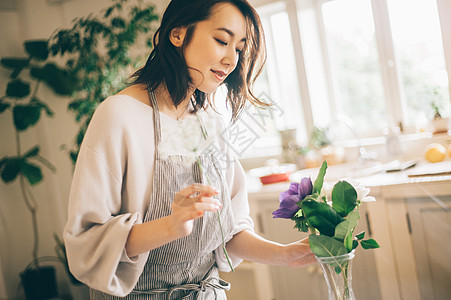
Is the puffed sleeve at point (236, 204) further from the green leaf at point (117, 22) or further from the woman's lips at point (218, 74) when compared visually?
the green leaf at point (117, 22)

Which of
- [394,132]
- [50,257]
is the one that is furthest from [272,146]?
[50,257]

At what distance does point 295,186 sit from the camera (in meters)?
0.87

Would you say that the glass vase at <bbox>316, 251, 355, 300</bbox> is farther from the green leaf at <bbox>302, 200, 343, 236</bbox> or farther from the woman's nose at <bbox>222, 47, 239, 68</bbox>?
the woman's nose at <bbox>222, 47, 239, 68</bbox>

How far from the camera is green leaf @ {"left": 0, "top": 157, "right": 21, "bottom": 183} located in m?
2.86

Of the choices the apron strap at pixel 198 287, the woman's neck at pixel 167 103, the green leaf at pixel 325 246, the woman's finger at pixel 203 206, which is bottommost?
the apron strap at pixel 198 287

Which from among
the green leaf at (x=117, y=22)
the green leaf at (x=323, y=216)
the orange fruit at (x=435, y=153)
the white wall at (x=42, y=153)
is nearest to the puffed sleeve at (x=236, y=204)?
the green leaf at (x=323, y=216)

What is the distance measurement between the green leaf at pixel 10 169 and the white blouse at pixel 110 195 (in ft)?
7.24

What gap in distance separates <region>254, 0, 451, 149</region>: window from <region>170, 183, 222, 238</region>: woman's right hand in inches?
68.3

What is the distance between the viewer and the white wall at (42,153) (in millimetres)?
3156

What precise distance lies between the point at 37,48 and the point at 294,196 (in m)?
2.66

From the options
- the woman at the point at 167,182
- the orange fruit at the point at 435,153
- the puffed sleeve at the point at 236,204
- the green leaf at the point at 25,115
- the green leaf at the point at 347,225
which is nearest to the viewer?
the green leaf at the point at 347,225

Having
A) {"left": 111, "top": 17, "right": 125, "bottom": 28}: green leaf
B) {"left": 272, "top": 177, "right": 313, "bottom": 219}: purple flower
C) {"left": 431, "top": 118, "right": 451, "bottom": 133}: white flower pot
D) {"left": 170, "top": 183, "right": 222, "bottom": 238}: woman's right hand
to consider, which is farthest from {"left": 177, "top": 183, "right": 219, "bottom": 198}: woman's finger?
{"left": 111, "top": 17, "right": 125, "bottom": 28}: green leaf

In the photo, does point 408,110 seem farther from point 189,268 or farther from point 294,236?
point 189,268

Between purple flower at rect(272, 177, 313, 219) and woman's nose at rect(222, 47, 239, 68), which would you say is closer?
purple flower at rect(272, 177, 313, 219)
